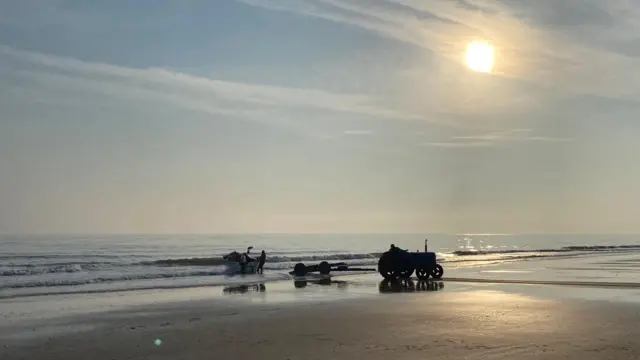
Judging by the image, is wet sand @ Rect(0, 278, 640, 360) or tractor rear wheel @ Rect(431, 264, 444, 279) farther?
tractor rear wheel @ Rect(431, 264, 444, 279)

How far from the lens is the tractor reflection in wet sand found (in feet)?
119

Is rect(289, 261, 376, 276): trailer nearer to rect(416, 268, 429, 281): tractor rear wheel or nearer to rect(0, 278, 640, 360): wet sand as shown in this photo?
rect(416, 268, 429, 281): tractor rear wheel

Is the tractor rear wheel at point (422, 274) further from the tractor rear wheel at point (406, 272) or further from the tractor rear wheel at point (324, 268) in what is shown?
the tractor rear wheel at point (324, 268)

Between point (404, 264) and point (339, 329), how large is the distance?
20.2 m

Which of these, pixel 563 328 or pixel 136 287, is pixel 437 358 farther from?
pixel 136 287

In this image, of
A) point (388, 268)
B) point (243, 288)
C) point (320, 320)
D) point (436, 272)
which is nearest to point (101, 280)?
point (243, 288)

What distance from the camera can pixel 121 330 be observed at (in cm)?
1689

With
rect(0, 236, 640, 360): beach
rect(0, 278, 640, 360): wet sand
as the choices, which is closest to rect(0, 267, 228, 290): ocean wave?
rect(0, 236, 640, 360): beach

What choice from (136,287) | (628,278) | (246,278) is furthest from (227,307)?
(628,278)

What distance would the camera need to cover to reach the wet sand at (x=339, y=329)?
44.3 feet

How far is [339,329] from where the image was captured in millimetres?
16859

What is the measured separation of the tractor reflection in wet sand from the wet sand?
9.94 m

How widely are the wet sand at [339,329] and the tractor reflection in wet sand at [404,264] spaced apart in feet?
32.6

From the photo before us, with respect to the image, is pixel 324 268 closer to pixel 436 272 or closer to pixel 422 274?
pixel 422 274
